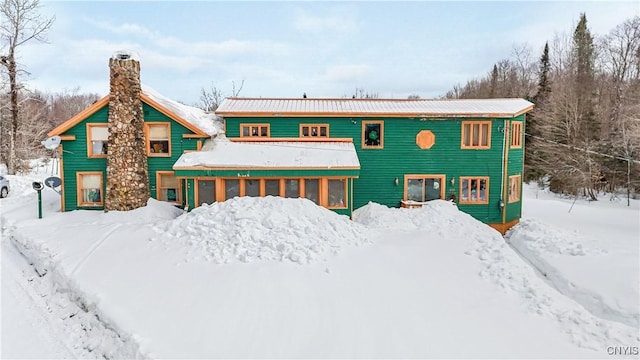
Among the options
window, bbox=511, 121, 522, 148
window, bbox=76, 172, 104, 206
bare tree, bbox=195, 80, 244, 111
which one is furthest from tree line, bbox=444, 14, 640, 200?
bare tree, bbox=195, 80, 244, 111

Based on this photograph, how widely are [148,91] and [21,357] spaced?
11.1 metres

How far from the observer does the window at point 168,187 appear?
1505 centimetres

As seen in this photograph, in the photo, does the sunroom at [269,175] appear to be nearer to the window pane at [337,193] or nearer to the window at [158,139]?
the window pane at [337,193]

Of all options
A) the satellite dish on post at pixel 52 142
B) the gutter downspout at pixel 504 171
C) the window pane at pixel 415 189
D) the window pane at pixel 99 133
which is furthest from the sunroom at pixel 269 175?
the gutter downspout at pixel 504 171

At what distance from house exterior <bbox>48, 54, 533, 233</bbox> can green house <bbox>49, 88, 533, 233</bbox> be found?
4cm

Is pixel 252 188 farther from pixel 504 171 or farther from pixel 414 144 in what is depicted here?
pixel 504 171

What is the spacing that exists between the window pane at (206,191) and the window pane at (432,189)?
351 inches

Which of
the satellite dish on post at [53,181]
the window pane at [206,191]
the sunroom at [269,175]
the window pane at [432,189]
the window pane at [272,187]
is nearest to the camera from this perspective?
the sunroom at [269,175]

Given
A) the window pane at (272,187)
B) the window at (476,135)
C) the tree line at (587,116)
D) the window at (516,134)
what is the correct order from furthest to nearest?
1. the tree line at (587,116)
2. the window at (516,134)
3. the window at (476,135)
4. the window pane at (272,187)

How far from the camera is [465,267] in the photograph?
33.9 feet

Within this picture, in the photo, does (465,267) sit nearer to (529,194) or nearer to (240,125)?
(240,125)

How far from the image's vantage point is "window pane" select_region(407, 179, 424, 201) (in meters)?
15.9

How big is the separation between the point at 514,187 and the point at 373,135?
6.91 m

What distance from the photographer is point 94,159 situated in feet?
48.6
